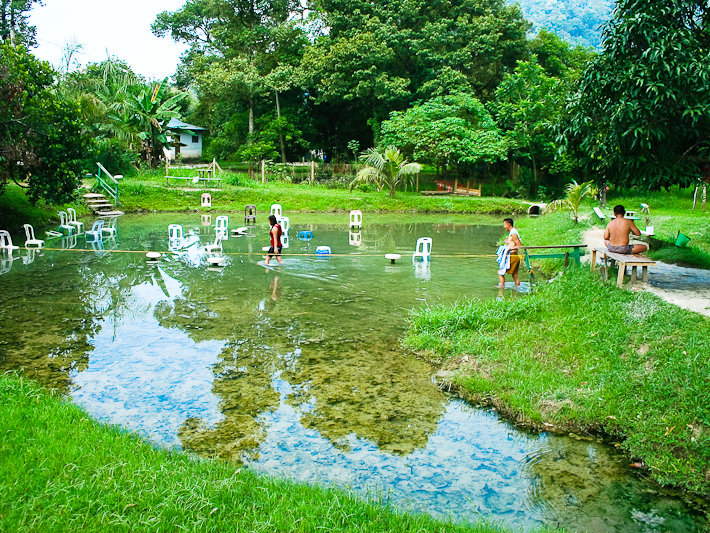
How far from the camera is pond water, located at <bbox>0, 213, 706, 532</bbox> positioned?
5.46m

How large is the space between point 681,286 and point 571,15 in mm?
124709

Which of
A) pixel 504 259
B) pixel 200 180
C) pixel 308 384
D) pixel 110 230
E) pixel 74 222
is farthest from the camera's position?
pixel 200 180

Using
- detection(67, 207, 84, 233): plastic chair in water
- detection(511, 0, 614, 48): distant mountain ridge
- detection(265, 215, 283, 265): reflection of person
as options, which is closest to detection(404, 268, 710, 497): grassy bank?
detection(265, 215, 283, 265): reflection of person

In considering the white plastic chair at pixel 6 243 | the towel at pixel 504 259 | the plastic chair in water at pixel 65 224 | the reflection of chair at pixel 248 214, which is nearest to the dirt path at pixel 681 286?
the towel at pixel 504 259

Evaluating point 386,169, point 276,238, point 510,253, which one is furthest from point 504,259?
point 386,169

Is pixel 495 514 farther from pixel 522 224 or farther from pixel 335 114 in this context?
pixel 335 114

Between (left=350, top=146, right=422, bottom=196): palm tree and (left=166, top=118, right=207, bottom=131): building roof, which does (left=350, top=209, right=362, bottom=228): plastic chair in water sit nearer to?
(left=350, top=146, right=422, bottom=196): palm tree

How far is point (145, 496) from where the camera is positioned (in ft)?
14.9

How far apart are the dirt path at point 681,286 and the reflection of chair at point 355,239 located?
9918mm

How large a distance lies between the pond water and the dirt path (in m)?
2.92

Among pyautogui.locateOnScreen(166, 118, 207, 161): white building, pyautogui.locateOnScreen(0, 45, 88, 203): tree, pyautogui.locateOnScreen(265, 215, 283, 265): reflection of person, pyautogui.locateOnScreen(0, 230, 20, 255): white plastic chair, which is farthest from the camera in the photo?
pyautogui.locateOnScreen(166, 118, 207, 161): white building

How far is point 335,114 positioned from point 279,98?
476cm

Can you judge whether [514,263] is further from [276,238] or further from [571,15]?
[571,15]

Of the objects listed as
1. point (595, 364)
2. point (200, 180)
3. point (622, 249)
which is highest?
point (200, 180)
